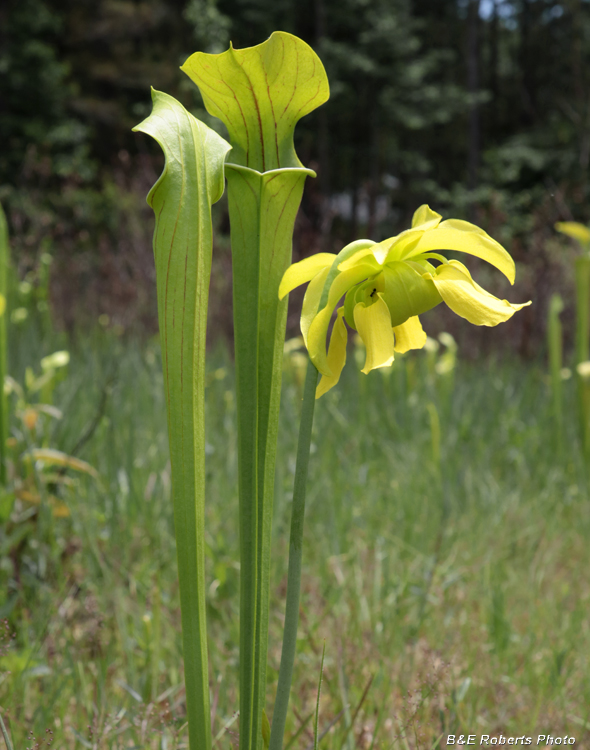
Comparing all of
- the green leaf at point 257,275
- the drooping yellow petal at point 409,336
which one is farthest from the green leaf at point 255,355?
the drooping yellow petal at point 409,336

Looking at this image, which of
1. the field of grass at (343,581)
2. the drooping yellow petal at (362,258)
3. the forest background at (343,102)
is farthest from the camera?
the forest background at (343,102)

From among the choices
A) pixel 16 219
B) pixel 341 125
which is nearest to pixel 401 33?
pixel 341 125

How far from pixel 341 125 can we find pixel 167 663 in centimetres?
1655

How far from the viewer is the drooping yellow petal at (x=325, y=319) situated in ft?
1.30

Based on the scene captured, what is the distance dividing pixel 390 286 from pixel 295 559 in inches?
8.6

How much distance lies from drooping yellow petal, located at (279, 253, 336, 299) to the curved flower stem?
0.20 ft

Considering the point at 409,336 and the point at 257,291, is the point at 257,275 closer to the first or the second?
the point at 257,291

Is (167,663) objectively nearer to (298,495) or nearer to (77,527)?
(77,527)

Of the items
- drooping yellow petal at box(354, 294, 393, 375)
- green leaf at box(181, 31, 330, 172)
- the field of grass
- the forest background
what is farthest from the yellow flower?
the forest background

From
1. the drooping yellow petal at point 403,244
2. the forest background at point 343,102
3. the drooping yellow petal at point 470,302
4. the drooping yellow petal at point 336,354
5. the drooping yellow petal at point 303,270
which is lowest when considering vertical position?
the drooping yellow petal at point 336,354

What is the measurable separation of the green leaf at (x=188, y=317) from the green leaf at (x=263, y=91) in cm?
2

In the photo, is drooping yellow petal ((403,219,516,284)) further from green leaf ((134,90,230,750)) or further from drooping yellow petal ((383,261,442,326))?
green leaf ((134,90,230,750))

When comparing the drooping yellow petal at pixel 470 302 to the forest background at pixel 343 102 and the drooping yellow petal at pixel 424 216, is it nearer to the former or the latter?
the drooping yellow petal at pixel 424 216

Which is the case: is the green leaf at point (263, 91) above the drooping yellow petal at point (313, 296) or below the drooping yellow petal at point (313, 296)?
above
